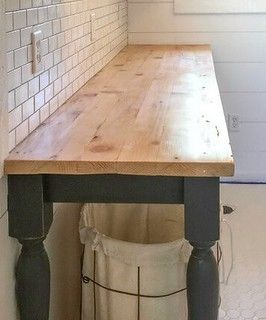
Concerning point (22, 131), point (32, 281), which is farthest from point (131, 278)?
point (22, 131)

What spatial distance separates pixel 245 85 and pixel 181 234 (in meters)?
1.95

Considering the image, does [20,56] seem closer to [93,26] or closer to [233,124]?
[93,26]

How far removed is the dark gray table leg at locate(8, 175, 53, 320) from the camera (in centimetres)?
130

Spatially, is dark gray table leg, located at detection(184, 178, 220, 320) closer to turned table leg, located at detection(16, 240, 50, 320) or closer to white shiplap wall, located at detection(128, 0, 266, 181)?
turned table leg, located at detection(16, 240, 50, 320)

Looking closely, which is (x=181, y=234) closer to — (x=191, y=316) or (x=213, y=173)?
(x=191, y=316)

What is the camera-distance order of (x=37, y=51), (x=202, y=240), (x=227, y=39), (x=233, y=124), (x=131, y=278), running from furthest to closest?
1. (x=233, y=124)
2. (x=227, y=39)
3. (x=131, y=278)
4. (x=37, y=51)
5. (x=202, y=240)

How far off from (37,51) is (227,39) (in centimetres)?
225

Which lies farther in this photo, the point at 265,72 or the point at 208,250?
the point at 265,72

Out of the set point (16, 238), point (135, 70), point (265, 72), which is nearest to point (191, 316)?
point (16, 238)

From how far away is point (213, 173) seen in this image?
1.24 meters

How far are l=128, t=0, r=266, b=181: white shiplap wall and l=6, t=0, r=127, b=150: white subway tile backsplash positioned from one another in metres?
0.97

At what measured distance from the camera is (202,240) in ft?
4.28

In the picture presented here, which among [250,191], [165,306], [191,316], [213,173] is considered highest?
[213,173]

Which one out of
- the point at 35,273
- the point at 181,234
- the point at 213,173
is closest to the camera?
A: the point at 213,173
